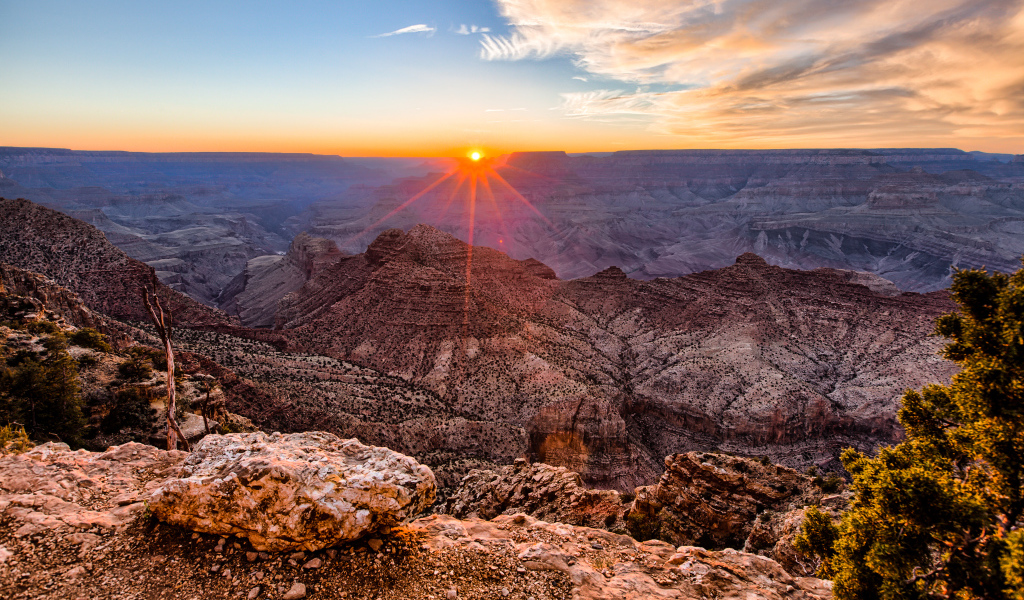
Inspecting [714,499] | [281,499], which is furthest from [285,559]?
[714,499]

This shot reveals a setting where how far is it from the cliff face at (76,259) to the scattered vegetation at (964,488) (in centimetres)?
6769

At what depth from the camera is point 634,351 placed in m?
66.8

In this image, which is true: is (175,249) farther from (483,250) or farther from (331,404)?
(331,404)

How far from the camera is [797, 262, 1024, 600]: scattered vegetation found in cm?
717

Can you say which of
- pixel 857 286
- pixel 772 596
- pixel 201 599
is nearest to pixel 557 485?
pixel 772 596

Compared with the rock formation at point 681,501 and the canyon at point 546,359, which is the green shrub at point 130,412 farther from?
the rock formation at point 681,501

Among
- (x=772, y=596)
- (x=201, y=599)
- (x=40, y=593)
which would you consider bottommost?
(x=772, y=596)

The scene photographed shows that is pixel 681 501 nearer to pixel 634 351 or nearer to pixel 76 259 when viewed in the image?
pixel 634 351

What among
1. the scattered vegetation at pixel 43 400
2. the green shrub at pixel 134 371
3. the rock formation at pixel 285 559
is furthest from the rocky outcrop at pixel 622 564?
the green shrub at pixel 134 371

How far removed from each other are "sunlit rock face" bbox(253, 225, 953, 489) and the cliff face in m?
20.0

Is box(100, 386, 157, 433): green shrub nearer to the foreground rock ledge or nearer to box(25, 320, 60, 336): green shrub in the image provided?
box(25, 320, 60, 336): green shrub

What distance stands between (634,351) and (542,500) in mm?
48961

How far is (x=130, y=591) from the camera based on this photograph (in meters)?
7.22

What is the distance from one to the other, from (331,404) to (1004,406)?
39.0 meters
